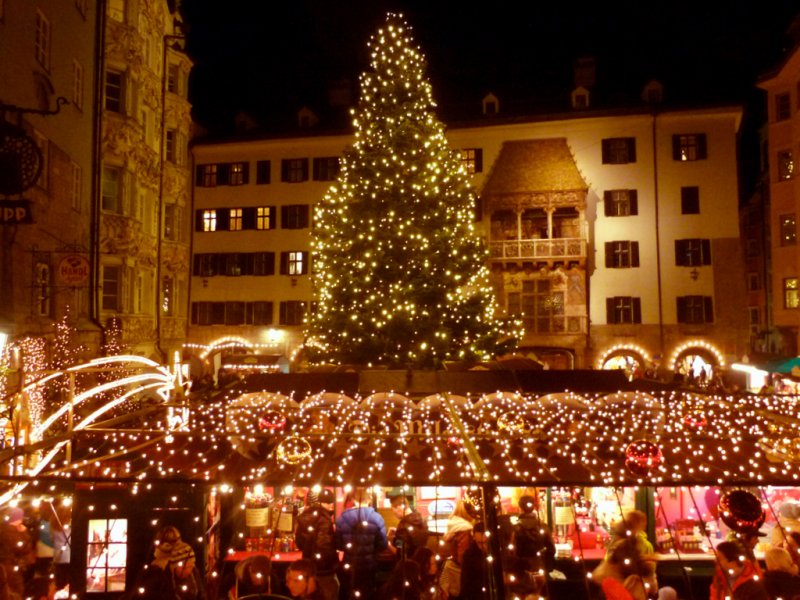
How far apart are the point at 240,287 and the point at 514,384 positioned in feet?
86.2

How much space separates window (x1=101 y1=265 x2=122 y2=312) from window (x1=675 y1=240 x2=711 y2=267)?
26.2 meters

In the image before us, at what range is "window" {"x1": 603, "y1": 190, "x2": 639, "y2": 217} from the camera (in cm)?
3522

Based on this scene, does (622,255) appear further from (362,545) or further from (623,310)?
(362,545)

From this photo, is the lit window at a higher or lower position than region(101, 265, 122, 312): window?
higher

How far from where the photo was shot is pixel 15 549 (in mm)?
8609

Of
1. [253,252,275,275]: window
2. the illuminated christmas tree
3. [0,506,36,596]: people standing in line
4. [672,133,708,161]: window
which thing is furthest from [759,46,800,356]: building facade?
[0,506,36,596]: people standing in line

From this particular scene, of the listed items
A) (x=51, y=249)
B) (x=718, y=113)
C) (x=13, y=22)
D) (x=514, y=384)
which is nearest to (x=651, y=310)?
(x=718, y=113)

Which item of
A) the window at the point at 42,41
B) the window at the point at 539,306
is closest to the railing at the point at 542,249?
the window at the point at 539,306

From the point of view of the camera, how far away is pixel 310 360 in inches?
922

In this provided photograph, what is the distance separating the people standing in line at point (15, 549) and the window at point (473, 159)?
101ft

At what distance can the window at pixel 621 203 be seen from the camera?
35219mm

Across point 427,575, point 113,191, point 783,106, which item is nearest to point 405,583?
point 427,575

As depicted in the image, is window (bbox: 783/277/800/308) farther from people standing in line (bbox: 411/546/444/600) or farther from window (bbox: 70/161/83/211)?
window (bbox: 70/161/83/211)

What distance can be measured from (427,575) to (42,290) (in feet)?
51.7
